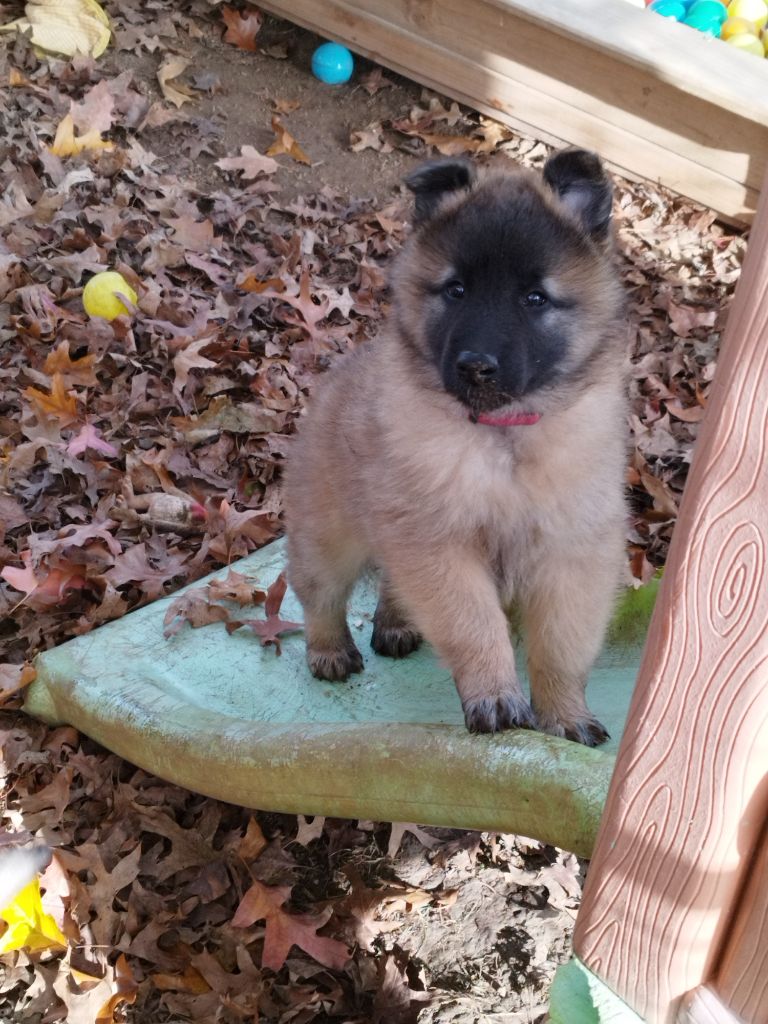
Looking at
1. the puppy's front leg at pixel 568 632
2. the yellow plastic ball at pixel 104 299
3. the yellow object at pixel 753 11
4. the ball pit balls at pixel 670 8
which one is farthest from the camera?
the ball pit balls at pixel 670 8

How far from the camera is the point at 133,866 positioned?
3408 millimetres

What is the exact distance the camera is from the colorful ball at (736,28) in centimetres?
738

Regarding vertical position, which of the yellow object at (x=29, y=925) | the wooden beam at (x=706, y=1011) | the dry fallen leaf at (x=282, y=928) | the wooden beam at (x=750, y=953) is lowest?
the yellow object at (x=29, y=925)

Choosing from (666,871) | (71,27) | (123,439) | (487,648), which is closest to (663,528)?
(487,648)

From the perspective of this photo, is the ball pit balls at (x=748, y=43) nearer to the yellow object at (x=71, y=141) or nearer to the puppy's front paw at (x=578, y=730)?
the yellow object at (x=71, y=141)

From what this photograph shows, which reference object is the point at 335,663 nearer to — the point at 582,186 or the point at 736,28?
the point at 582,186

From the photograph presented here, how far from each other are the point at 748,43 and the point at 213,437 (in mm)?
4736

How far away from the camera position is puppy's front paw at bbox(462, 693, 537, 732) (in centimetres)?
277

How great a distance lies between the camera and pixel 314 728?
9.89 ft

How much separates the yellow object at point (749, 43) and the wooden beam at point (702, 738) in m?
6.39

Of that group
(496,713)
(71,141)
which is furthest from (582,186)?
(71,141)

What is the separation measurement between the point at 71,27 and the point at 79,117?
3.10 ft

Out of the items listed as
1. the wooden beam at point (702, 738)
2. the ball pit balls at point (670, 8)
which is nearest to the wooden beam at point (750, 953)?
the wooden beam at point (702, 738)

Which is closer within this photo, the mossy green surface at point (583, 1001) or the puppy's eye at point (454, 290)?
the mossy green surface at point (583, 1001)
